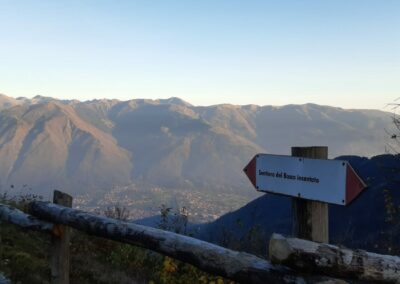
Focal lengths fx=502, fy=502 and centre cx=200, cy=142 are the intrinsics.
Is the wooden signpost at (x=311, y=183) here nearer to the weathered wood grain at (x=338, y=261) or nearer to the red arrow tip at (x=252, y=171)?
the red arrow tip at (x=252, y=171)

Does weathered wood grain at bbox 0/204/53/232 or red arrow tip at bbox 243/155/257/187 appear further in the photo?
weathered wood grain at bbox 0/204/53/232

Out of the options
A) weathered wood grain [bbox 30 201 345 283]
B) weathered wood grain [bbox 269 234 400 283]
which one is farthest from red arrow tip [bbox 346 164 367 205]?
weathered wood grain [bbox 30 201 345 283]

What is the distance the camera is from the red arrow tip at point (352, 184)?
3.40 metres

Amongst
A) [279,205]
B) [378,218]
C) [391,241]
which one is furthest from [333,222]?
[391,241]

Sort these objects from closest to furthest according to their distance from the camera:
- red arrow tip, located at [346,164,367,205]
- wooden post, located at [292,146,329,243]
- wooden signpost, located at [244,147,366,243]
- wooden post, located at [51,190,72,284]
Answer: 1. red arrow tip, located at [346,164,367,205]
2. wooden signpost, located at [244,147,366,243]
3. wooden post, located at [292,146,329,243]
4. wooden post, located at [51,190,72,284]

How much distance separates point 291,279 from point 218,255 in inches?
24.3

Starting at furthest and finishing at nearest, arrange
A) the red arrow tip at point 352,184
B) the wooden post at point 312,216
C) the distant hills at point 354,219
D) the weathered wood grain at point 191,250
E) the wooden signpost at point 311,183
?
the distant hills at point 354,219 < the wooden post at point 312,216 < the wooden signpost at point 311,183 < the red arrow tip at point 352,184 < the weathered wood grain at point 191,250

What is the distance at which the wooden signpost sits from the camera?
351 cm

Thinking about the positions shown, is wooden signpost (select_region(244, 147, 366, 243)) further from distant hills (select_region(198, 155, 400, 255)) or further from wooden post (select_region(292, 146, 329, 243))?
distant hills (select_region(198, 155, 400, 255))

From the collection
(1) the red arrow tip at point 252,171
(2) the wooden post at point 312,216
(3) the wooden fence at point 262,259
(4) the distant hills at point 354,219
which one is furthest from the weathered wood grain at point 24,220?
(2) the wooden post at point 312,216

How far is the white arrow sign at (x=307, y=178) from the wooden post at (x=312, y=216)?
0.09 meters

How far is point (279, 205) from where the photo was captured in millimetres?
117125

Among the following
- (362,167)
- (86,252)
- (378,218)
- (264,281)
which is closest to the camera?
(264,281)

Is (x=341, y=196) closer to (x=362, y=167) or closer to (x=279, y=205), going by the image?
(x=362, y=167)
